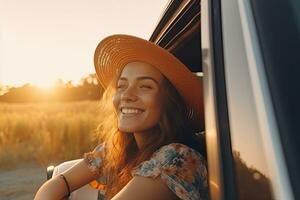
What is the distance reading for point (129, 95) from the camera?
7.27ft

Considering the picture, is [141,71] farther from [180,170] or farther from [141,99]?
[180,170]

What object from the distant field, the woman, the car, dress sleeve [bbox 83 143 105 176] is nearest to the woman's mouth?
the woman

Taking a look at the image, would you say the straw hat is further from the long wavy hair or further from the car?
the car

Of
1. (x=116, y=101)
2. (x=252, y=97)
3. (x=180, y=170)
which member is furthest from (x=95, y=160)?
(x=252, y=97)

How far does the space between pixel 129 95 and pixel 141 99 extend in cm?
6

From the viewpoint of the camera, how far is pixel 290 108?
3.16 ft

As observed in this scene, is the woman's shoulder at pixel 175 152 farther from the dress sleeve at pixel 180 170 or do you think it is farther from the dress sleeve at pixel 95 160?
the dress sleeve at pixel 95 160

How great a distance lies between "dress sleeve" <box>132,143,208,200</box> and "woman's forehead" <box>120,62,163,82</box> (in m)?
0.37

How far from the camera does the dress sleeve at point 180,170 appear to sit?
183cm

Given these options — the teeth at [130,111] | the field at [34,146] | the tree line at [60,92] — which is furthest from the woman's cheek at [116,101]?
the tree line at [60,92]

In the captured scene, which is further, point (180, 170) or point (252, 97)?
point (180, 170)

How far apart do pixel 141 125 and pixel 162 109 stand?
104 millimetres

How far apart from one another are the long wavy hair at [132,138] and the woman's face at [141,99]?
0.03 meters

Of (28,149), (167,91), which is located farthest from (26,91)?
(167,91)
